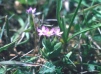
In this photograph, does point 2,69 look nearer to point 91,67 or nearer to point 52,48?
Result: point 52,48

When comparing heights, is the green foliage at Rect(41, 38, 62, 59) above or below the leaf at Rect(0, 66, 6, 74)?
above

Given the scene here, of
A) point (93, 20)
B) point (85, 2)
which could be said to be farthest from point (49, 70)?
point (85, 2)

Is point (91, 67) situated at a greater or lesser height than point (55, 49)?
lesser

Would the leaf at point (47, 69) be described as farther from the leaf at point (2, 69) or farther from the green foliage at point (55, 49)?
the leaf at point (2, 69)

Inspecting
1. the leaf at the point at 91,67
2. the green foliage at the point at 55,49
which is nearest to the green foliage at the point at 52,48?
the green foliage at the point at 55,49

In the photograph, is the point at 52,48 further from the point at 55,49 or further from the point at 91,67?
the point at 91,67

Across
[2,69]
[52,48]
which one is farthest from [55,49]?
[2,69]

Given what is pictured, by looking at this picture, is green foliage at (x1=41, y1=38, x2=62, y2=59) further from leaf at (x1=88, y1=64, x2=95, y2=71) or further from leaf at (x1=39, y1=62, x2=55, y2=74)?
leaf at (x1=88, y1=64, x2=95, y2=71)

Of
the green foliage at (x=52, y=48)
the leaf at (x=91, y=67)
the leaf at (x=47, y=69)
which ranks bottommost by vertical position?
the leaf at (x=91, y=67)

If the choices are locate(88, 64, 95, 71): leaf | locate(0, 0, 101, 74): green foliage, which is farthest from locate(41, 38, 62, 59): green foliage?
locate(88, 64, 95, 71): leaf

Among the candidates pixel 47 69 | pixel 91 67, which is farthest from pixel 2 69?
pixel 91 67

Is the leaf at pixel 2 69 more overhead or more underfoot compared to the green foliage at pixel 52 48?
more underfoot

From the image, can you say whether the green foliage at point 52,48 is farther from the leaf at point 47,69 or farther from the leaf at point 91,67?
the leaf at point 91,67
